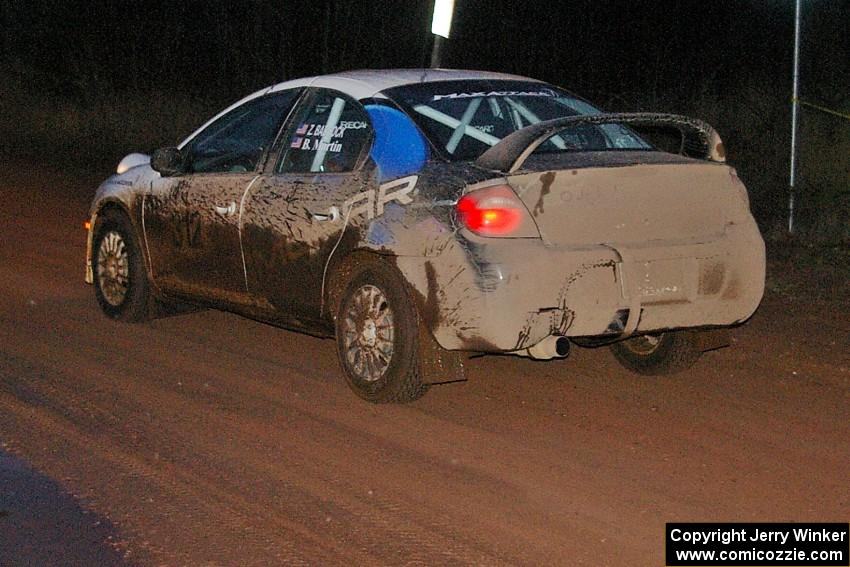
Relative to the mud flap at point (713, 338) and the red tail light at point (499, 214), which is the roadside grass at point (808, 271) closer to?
the mud flap at point (713, 338)

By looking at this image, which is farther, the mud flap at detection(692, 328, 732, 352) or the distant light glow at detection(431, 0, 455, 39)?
the distant light glow at detection(431, 0, 455, 39)

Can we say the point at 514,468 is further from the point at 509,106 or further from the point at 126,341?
the point at 126,341

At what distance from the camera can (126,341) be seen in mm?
9180

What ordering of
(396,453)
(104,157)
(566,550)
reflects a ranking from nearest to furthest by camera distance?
1. (566,550)
2. (396,453)
3. (104,157)

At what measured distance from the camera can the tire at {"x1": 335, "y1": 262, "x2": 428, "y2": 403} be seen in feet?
23.8

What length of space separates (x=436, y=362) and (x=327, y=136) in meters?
1.52

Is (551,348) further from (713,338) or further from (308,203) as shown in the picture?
(308,203)

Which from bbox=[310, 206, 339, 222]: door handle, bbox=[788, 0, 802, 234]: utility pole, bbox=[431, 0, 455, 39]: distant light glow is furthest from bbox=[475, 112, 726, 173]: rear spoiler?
bbox=[431, 0, 455, 39]: distant light glow

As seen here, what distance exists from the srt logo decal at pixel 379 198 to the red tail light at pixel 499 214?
1.51 feet

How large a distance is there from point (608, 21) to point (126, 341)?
56.4 feet

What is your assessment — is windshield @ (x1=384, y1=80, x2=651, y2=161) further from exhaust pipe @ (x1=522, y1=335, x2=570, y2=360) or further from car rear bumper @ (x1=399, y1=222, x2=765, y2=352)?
exhaust pipe @ (x1=522, y1=335, x2=570, y2=360)

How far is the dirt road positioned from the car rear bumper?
48 centimetres

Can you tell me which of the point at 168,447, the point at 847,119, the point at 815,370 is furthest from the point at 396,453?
the point at 847,119

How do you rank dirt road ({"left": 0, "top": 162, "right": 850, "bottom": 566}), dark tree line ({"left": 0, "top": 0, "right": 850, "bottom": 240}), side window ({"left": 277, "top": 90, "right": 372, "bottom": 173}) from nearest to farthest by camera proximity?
dirt road ({"left": 0, "top": 162, "right": 850, "bottom": 566}) → side window ({"left": 277, "top": 90, "right": 372, "bottom": 173}) → dark tree line ({"left": 0, "top": 0, "right": 850, "bottom": 240})
